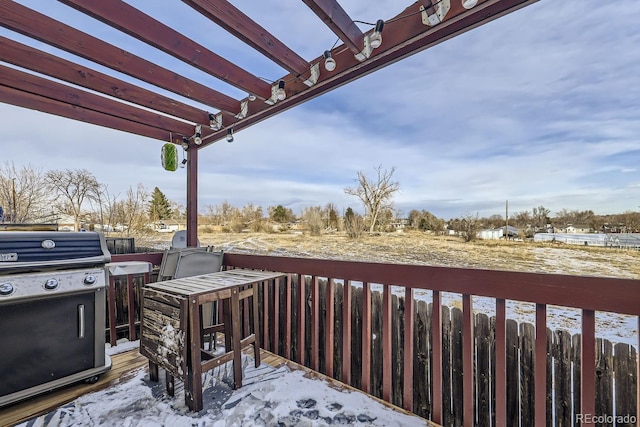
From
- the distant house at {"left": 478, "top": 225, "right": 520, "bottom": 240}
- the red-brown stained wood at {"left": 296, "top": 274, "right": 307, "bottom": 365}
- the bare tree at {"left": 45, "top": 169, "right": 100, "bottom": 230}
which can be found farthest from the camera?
the distant house at {"left": 478, "top": 225, "right": 520, "bottom": 240}

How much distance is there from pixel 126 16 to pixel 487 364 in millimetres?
2997

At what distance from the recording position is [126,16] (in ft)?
5.48

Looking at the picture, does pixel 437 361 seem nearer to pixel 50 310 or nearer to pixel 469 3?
pixel 469 3

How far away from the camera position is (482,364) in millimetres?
1712

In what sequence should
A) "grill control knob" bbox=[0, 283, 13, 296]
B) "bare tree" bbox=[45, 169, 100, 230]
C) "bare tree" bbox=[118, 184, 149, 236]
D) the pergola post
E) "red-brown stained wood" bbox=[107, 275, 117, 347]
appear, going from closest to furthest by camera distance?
"grill control knob" bbox=[0, 283, 13, 296] → "red-brown stained wood" bbox=[107, 275, 117, 347] → the pergola post → "bare tree" bbox=[45, 169, 100, 230] → "bare tree" bbox=[118, 184, 149, 236]

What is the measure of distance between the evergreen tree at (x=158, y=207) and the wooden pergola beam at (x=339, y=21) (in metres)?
6.60

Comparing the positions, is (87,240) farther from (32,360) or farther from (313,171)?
(313,171)

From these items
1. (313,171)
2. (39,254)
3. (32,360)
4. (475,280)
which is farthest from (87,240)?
(313,171)

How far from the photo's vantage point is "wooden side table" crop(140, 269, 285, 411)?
64.6 inches

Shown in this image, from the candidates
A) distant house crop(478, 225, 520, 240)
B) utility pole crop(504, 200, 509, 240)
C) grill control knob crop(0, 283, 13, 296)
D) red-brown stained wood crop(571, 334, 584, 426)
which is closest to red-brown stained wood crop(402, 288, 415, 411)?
red-brown stained wood crop(571, 334, 584, 426)

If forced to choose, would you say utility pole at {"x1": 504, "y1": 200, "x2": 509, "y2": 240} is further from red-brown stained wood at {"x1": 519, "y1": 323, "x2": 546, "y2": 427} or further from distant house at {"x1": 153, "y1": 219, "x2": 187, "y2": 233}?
distant house at {"x1": 153, "y1": 219, "x2": 187, "y2": 233}

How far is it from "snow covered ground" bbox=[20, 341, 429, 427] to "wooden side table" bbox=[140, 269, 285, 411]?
9cm

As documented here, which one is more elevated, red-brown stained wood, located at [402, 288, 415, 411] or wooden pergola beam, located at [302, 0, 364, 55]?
wooden pergola beam, located at [302, 0, 364, 55]

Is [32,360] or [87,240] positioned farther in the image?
[87,240]
